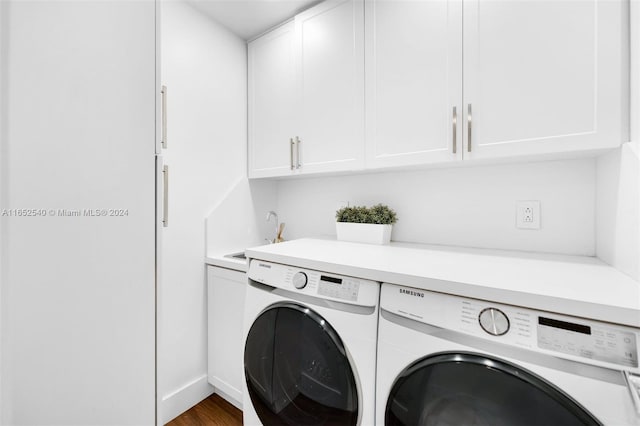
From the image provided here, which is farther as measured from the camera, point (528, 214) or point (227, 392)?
point (227, 392)

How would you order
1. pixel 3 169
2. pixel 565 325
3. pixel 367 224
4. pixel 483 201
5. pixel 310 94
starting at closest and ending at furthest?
pixel 3 169 → pixel 565 325 → pixel 483 201 → pixel 367 224 → pixel 310 94

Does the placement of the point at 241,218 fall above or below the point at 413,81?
below

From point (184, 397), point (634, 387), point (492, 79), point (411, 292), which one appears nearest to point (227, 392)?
point (184, 397)

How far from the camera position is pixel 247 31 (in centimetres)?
197

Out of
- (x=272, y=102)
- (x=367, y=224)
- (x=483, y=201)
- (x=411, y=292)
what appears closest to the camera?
(x=411, y=292)

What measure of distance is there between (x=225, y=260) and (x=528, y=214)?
1653 mm

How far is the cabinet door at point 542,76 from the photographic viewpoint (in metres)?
0.95

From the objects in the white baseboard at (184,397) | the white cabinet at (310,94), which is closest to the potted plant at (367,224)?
the white cabinet at (310,94)

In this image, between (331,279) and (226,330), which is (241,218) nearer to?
(226,330)

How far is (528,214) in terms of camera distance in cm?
133

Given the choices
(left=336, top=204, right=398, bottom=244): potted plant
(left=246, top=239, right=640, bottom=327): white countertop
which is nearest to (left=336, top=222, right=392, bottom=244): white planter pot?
(left=336, top=204, right=398, bottom=244): potted plant

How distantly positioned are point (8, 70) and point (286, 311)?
3.39ft

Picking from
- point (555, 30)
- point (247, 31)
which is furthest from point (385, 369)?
point (247, 31)

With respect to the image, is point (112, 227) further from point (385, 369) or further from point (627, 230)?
point (627, 230)
